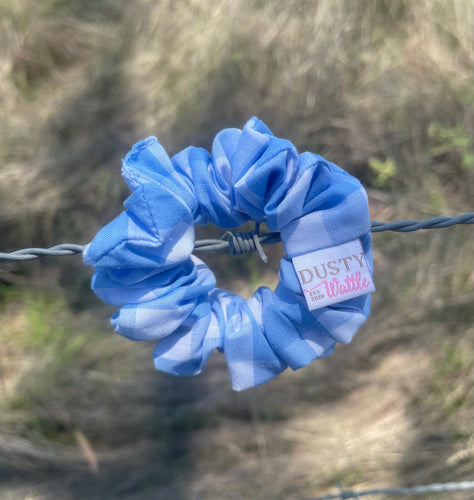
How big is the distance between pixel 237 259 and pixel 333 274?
1113 millimetres

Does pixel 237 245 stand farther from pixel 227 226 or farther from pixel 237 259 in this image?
pixel 237 259

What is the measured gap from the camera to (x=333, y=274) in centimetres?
66

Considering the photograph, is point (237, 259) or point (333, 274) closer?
point (333, 274)

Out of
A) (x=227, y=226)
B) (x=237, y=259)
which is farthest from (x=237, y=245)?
(x=237, y=259)

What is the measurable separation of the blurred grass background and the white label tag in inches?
40.5

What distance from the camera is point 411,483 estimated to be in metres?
1.71

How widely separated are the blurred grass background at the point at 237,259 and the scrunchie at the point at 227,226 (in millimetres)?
973

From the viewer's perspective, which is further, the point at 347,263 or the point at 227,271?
the point at 227,271

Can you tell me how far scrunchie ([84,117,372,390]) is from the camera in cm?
61

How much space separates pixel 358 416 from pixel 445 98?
4.28ft

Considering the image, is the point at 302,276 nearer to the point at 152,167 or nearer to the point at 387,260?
the point at 152,167

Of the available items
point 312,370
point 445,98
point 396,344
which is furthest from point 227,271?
point 445,98

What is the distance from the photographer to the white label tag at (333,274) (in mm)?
656

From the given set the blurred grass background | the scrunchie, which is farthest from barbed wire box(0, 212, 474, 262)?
the blurred grass background
